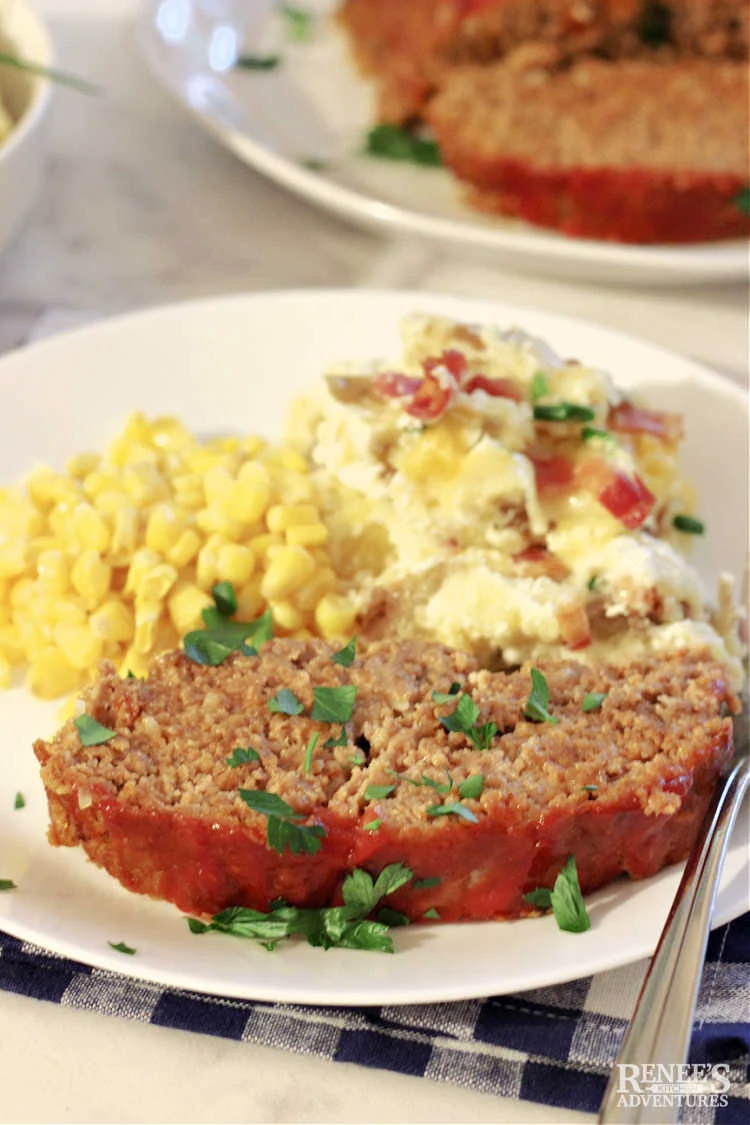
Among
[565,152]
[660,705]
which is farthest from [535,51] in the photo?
[660,705]

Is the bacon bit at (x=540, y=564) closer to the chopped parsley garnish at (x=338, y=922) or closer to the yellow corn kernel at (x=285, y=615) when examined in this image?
the yellow corn kernel at (x=285, y=615)

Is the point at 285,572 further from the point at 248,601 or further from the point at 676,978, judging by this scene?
the point at 676,978

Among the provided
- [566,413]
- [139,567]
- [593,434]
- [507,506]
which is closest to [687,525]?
[593,434]

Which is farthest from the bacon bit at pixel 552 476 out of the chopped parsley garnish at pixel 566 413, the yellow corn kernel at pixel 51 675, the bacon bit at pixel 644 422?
the yellow corn kernel at pixel 51 675

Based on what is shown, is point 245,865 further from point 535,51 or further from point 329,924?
point 535,51

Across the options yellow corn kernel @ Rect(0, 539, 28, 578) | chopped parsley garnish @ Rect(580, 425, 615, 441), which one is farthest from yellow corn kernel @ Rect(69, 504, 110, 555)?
chopped parsley garnish @ Rect(580, 425, 615, 441)

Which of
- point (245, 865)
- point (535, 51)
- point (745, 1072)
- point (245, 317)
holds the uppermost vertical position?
point (535, 51)

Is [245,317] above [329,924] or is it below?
above
